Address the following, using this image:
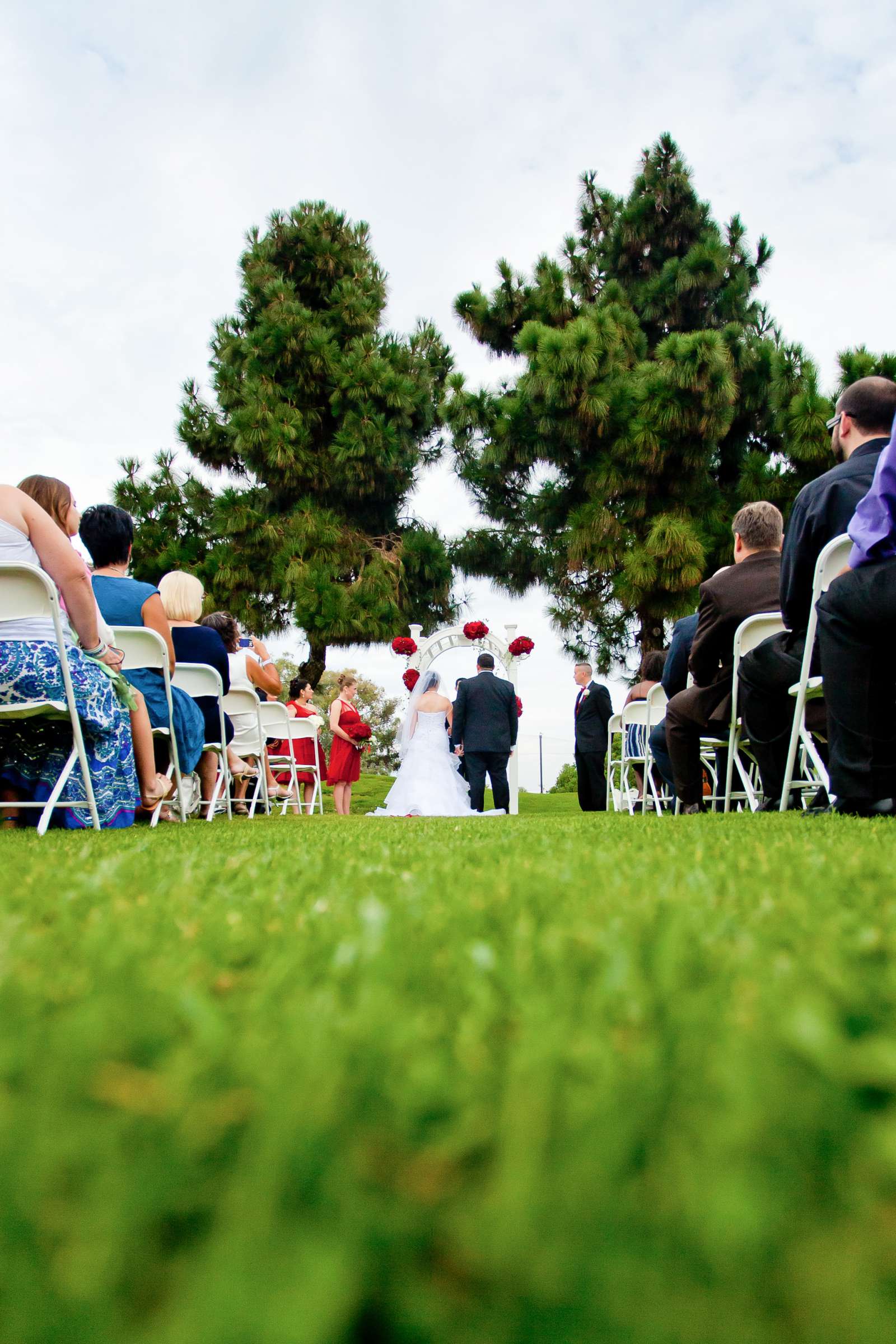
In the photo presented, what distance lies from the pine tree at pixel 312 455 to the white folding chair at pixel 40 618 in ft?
53.3

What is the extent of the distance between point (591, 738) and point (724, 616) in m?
7.87

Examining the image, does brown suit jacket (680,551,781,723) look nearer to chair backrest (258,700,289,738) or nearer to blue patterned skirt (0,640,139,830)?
blue patterned skirt (0,640,139,830)

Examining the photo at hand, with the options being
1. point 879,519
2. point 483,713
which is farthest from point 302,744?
point 879,519

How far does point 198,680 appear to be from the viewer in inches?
227

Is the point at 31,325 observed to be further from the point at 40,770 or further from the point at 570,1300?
the point at 570,1300

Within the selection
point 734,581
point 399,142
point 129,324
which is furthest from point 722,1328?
point 129,324

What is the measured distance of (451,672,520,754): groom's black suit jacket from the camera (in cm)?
1119

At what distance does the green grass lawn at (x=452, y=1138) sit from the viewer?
0.30 meters

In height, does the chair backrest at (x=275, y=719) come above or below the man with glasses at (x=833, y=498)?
below

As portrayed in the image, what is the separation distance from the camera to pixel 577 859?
1762mm

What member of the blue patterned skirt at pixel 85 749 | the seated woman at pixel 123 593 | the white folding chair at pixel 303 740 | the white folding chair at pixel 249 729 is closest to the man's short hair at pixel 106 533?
the seated woman at pixel 123 593

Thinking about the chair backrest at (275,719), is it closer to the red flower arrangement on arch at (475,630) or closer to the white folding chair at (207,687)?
the white folding chair at (207,687)

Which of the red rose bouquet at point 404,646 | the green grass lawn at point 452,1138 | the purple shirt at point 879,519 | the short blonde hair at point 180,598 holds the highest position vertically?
the red rose bouquet at point 404,646

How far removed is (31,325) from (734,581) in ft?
66.1
